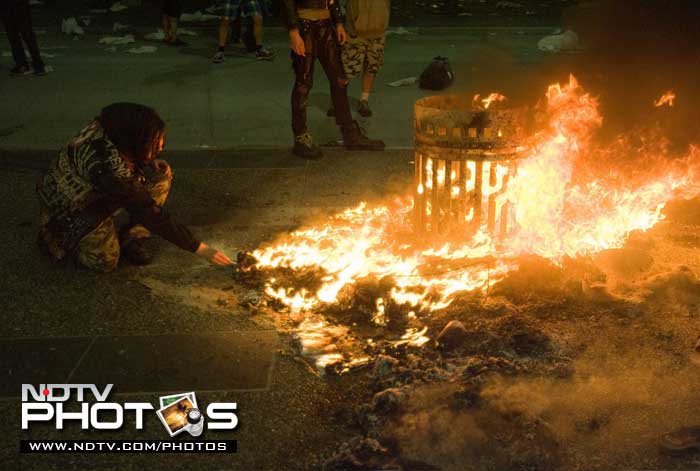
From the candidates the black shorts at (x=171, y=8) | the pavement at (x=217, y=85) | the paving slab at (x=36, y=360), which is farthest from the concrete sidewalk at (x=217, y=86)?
the paving slab at (x=36, y=360)

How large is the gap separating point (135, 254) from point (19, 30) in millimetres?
7187

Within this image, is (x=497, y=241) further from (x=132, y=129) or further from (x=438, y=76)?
(x=438, y=76)

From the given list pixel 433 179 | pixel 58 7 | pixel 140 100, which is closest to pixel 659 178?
pixel 433 179

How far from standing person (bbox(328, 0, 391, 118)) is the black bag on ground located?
1647mm

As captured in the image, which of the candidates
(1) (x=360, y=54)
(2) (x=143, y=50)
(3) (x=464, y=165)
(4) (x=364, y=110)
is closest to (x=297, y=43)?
(1) (x=360, y=54)

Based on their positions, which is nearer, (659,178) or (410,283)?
(410,283)

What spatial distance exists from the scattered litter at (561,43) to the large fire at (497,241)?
7033mm

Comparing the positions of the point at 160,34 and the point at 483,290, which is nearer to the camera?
the point at 483,290

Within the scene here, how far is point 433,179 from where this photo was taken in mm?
4836

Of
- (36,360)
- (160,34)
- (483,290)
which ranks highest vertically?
(160,34)

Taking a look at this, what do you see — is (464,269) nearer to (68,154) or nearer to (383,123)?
(68,154)

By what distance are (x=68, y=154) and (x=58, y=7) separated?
629 inches

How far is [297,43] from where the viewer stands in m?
6.98

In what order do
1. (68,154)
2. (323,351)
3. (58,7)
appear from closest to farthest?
(323,351) → (68,154) → (58,7)
